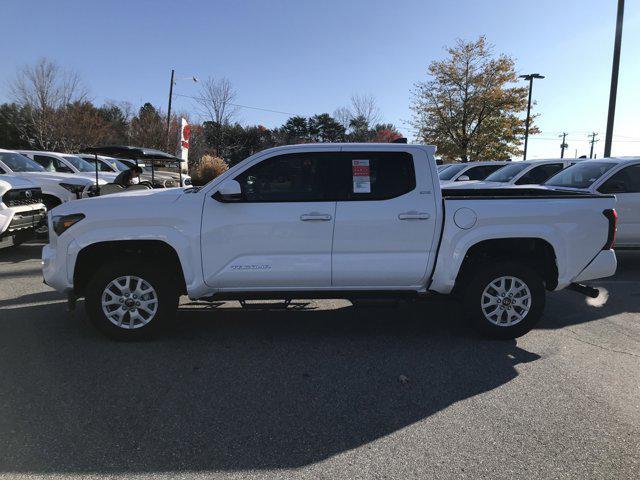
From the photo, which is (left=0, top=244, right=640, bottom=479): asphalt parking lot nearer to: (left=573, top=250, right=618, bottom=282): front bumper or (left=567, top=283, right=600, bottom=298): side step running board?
(left=567, top=283, right=600, bottom=298): side step running board

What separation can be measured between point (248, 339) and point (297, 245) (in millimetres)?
1148

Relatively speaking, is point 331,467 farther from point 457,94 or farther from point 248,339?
point 457,94

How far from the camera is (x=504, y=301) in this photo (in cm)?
483

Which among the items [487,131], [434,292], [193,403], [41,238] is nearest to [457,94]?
[487,131]

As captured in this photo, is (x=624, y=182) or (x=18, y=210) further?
(x=18, y=210)

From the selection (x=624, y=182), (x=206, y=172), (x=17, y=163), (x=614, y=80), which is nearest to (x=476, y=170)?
(x=614, y=80)

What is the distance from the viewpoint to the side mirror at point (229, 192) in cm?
443

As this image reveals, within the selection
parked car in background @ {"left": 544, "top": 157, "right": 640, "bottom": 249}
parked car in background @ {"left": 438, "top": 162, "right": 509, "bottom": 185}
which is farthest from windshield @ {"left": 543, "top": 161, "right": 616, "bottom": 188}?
parked car in background @ {"left": 438, "top": 162, "right": 509, "bottom": 185}

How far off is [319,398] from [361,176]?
7.08ft

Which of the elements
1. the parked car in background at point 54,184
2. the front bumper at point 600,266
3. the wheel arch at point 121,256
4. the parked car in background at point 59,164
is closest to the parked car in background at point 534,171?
the front bumper at point 600,266

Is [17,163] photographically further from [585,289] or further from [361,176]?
[585,289]

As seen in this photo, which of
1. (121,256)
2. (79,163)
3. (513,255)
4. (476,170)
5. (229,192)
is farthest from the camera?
(476,170)

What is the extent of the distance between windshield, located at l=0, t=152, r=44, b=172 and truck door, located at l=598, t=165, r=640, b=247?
1218 centimetres

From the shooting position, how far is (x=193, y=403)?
11.7 ft
